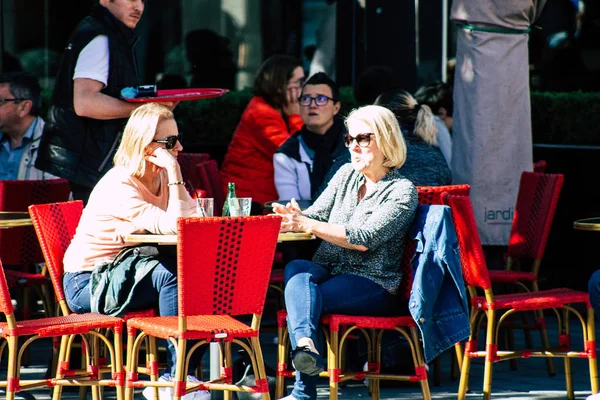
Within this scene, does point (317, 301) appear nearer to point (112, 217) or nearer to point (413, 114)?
point (112, 217)

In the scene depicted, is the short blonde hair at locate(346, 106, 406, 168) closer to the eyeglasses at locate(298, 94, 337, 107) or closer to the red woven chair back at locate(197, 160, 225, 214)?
the red woven chair back at locate(197, 160, 225, 214)

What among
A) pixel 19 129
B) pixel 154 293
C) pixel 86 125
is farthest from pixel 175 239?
pixel 19 129

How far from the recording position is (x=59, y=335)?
5.51m

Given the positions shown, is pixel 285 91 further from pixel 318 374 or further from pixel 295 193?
pixel 318 374

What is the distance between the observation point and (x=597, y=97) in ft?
33.8

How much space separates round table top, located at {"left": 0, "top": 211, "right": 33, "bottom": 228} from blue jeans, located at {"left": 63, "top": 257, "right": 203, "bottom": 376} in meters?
0.51

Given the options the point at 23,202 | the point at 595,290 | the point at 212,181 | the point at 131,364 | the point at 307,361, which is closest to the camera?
the point at 307,361

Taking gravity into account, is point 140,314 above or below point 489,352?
above

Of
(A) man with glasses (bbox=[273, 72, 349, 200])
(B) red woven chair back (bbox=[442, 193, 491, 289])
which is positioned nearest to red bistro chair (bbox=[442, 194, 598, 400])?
(B) red woven chair back (bbox=[442, 193, 491, 289])

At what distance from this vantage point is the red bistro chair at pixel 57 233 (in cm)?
573

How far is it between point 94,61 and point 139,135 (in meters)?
1.20

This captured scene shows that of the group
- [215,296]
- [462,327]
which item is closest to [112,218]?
[215,296]

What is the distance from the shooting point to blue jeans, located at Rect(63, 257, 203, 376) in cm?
556

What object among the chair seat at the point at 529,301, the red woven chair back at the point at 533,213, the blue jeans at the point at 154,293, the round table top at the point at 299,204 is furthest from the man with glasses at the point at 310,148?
the blue jeans at the point at 154,293
